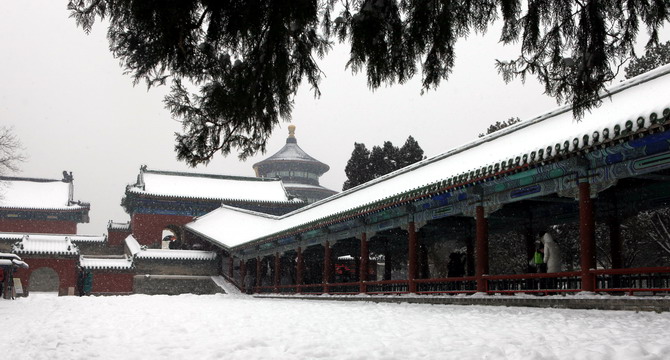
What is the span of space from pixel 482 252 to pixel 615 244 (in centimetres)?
272

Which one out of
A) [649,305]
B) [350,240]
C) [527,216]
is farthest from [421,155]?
[649,305]

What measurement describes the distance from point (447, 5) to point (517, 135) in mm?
9827

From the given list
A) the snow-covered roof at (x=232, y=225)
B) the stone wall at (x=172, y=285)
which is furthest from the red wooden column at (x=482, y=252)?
the stone wall at (x=172, y=285)

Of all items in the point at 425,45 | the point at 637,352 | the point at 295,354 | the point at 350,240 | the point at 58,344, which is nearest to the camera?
the point at 425,45

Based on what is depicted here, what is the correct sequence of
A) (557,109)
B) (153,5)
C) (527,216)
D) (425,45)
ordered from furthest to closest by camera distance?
1. (527,216)
2. (557,109)
3. (425,45)
4. (153,5)

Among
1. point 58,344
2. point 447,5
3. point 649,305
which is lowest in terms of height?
point 58,344

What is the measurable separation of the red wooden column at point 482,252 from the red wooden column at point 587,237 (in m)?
2.65

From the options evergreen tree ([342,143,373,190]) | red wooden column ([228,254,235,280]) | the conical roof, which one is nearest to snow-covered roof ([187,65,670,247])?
red wooden column ([228,254,235,280])

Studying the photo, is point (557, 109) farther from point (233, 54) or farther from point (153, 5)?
point (153, 5)

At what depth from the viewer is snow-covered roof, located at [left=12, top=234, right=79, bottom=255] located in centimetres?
2879

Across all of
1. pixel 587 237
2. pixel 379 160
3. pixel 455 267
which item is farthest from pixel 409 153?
pixel 587 237

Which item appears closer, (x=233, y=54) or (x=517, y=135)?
(x=233, y=54)

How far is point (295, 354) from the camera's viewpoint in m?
7.12

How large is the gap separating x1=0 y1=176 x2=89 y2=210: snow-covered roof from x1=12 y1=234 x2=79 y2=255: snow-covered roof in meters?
10.2
